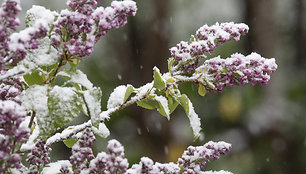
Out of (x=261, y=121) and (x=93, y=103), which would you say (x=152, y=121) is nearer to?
(x=261, y=121)

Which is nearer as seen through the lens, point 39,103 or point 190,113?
point 39,103

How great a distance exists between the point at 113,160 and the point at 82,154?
0.09m

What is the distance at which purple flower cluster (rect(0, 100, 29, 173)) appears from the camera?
650 millimetres

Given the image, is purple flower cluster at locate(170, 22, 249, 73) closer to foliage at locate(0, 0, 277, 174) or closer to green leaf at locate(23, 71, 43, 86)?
foliage at locate(0, 0, 277, 174)

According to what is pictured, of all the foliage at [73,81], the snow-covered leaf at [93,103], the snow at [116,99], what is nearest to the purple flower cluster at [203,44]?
the foliage at [73,81]

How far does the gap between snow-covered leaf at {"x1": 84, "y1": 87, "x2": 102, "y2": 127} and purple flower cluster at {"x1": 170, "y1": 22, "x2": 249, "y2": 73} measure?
261mm

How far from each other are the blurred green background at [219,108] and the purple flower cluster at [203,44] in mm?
3993

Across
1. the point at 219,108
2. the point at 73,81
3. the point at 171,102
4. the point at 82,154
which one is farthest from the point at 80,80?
the point at 219,108

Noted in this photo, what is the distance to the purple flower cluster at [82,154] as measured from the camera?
756 mm

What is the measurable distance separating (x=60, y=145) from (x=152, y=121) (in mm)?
2404

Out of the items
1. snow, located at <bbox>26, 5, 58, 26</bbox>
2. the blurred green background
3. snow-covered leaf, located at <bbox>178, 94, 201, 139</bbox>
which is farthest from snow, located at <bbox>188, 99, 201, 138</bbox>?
the blurred green background

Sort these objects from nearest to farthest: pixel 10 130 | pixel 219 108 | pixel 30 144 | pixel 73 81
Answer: pixel 10 130, pixel 73 81, pixel 30 144, pixel 219 108

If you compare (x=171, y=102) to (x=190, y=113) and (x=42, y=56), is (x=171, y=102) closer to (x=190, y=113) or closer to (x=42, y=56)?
(x=190, y=113)

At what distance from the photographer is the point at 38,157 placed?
81cm
